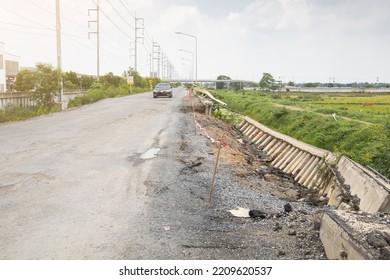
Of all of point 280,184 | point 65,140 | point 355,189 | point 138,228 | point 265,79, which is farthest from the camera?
point 265,79

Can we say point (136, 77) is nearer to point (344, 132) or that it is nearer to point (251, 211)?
point (344, 132)

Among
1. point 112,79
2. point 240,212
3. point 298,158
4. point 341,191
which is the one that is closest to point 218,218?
point 240,212

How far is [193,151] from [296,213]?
15.6 ft

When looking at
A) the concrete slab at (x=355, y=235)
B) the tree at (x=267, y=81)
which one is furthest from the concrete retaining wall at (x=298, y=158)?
the tree at (x=267, y=81)

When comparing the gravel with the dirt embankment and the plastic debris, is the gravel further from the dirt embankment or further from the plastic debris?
the plastic debris

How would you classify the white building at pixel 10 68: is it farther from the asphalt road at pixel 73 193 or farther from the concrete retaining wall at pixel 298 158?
the asphalt road at pixel 73 193

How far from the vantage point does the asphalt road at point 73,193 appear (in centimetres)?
503

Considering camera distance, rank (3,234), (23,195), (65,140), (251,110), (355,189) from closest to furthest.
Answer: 1. (3,234)
2. (23,195)
3. (355,189)
4. (65,140)
5. (251,110)

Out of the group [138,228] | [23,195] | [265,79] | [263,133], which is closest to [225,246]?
[138,228]

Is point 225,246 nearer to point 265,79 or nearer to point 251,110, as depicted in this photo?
point 251,110

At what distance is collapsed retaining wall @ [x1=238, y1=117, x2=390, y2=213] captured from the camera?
753 centimetres

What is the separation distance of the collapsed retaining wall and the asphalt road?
3.79m

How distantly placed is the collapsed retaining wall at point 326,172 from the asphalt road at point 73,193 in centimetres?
379

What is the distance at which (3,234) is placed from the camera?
5301 millimetres
